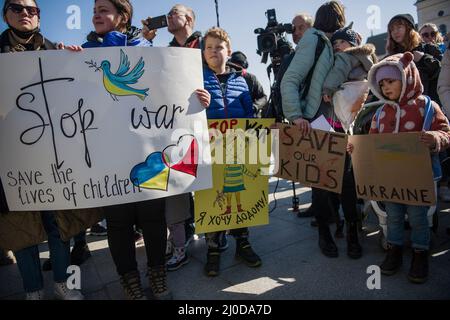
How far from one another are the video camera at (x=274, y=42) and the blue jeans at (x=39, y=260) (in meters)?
3.05

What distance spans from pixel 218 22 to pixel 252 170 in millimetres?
7815

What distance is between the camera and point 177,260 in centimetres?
245

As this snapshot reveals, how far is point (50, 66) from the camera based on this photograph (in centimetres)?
173

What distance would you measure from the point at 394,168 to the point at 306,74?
89 centimetres

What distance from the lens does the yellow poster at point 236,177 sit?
2.24m

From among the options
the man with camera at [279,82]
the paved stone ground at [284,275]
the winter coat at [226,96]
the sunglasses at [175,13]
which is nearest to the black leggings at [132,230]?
the paved stone ground at [284,275]

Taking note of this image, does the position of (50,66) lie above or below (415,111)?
above

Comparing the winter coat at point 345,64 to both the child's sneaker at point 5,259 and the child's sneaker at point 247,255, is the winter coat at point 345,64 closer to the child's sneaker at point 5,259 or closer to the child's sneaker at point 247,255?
the child's sneaker at point 247,255

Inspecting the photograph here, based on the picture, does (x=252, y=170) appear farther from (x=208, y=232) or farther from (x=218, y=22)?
(x=218, y=22)

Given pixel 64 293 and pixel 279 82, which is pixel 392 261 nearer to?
pixel 279 82

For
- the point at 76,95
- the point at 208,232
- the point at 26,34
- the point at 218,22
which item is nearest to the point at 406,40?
the point at 208,232

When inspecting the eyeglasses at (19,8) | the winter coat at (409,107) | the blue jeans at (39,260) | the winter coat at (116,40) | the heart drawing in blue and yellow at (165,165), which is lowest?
the blue jeans at (39,260)

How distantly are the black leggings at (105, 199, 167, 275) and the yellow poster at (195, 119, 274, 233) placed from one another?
36 centimetres

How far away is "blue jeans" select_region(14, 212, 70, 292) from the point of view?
1935mm
